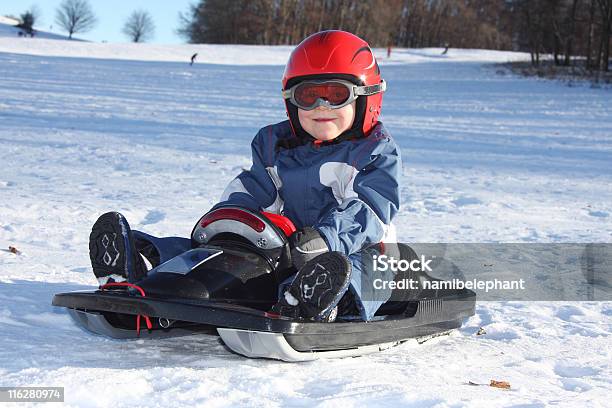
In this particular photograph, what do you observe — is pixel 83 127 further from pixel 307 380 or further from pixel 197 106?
pixel 307 380

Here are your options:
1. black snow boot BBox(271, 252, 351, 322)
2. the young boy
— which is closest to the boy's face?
the young boy

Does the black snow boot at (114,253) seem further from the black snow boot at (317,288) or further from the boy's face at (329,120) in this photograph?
the boy's face at (329,120)

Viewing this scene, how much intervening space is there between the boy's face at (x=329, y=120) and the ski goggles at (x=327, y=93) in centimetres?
3

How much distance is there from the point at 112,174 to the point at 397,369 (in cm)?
573

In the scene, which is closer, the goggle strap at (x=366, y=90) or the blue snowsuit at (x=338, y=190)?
the blue snowsuit at (x=338, y=190)

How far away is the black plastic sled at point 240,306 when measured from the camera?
267 centimetres

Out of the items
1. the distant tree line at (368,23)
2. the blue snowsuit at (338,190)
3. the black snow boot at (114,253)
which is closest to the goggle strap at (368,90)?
the blue snowsuit at (338,190)

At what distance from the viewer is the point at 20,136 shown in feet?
33.9

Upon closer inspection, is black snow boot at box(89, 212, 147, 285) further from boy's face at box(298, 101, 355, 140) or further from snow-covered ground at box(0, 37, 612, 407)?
boy's face at box(298, 101, 355, 140)

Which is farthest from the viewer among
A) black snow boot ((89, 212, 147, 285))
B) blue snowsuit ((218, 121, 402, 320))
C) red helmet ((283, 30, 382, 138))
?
red helmet ((283, 30, 382, 138))

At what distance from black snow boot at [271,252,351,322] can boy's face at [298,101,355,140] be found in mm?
994

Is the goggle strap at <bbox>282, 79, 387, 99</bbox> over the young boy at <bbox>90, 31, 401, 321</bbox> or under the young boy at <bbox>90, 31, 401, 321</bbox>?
over

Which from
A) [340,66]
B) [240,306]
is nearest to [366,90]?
[340,66]

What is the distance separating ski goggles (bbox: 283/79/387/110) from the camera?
3572 mm
